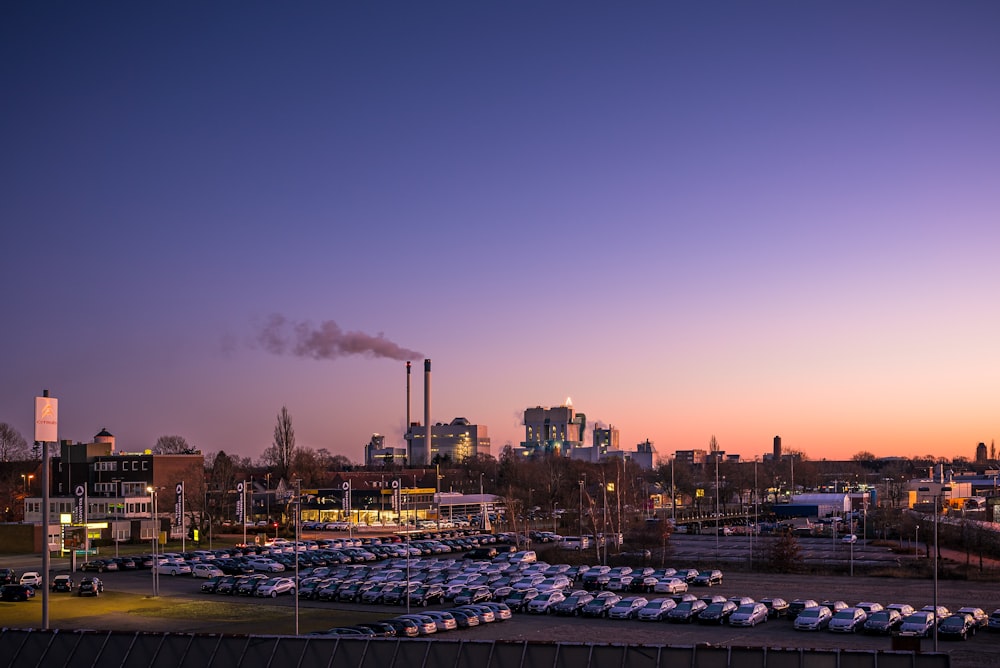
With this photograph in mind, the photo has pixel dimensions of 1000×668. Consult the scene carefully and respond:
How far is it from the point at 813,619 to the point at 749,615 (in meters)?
2.68

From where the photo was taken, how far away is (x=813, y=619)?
39719 millimetres

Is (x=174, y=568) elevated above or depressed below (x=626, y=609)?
below

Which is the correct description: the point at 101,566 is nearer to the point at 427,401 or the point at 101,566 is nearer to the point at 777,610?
the point at 777,610

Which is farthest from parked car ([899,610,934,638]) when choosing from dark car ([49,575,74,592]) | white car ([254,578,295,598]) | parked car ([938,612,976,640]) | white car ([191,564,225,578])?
dark car ([49,575,74,592])

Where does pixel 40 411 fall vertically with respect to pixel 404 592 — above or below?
above

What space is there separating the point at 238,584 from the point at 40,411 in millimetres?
25388

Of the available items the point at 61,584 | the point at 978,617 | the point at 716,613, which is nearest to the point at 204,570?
the point at 61,584

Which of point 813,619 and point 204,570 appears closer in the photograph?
point 813,619

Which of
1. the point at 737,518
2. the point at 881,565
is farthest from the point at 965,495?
the point at 881,565

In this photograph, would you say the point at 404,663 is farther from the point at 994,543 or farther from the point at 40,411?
the point at 994,543

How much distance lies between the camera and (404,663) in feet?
66.7

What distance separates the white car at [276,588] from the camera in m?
51.3

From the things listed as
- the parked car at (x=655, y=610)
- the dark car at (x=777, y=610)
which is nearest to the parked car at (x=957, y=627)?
the dark car at (x=777, y=610)

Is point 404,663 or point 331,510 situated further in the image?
point 331,510
